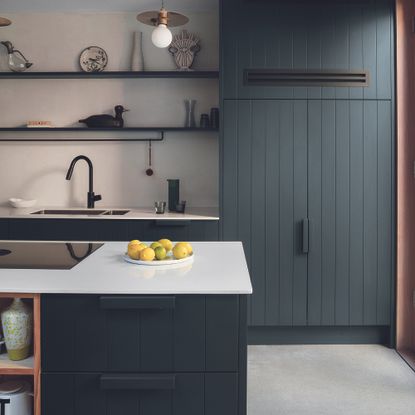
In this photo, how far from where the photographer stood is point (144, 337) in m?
1.72

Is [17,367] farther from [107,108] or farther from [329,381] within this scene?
[107,108]

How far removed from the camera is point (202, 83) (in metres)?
4.30

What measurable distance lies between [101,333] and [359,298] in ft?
7.86

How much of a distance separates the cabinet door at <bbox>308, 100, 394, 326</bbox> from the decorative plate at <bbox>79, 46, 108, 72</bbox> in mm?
1739

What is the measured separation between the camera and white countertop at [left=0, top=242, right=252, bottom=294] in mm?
1682

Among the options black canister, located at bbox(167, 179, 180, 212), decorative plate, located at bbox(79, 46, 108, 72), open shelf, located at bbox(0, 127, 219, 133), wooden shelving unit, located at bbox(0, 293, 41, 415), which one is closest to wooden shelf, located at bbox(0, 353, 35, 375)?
wooden shelving unit, located at bbox(0, 293, 41, 415)

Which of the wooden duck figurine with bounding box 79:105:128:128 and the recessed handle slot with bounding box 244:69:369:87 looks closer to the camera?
the recessed handle slot with bounding box 244:69:369:87

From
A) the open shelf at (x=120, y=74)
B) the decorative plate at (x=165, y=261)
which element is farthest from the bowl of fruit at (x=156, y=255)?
the open shelf at (x=120, y=74)

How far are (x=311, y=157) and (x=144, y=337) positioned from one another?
226 centimetres

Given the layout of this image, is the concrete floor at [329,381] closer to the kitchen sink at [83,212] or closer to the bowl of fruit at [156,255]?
the bowl of fruit at [156,255]

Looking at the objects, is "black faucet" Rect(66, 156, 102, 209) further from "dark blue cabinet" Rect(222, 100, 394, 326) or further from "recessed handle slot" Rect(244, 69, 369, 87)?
"recessed handle slot" Rect(244, 69, 369, 87)

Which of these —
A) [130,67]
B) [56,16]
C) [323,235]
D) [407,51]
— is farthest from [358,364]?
[56,16]

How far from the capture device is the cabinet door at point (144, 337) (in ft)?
5.62

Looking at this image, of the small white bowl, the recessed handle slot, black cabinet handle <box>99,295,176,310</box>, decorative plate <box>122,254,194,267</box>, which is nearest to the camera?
black cabinet handle <box>99,295,176,310</box>
